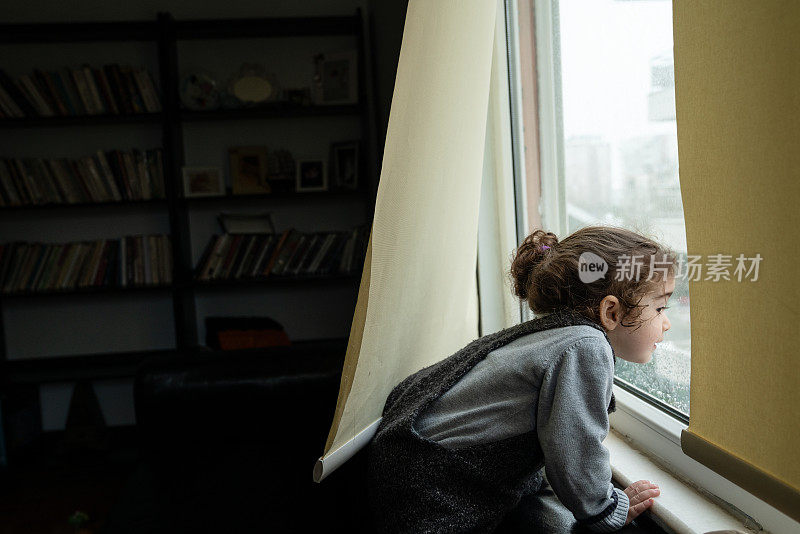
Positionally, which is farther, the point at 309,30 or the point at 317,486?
the point at 309,30

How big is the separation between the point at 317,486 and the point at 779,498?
106 centimetres

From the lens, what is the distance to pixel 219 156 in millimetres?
3238

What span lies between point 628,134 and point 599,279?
0.43 meters

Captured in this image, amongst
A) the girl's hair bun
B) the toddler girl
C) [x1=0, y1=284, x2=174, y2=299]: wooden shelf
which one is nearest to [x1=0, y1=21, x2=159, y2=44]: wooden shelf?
[x1=0, y1=284, x2=174, y2=299]: wooden shelf

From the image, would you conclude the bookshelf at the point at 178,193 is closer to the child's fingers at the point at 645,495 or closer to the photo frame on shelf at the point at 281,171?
the photo frame on shelf at the point at 281,171

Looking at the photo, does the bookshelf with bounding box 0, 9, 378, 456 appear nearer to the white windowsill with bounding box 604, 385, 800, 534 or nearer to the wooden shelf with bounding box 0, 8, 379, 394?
the wooden shelf with bounding box 0, 8, 379, 394

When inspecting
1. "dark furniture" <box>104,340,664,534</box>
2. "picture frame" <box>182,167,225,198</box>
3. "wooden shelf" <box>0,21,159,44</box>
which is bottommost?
"dark furniture" <box>104,340,664,534</box>

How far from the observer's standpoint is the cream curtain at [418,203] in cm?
101

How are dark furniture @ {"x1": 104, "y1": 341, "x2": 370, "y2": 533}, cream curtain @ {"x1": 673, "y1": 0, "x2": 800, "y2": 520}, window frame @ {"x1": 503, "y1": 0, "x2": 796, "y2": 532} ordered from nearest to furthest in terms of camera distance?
cream curtain @ {"x1": 673, "y1": 0, "x2": 800, "y2": 520}, window frame @ {"x1": 503, "y1": 0, "x2": 796, "y2": 532}, dark furniture @ {"x1": 104, "y1": 341, "x2": 370, "y2": 533}

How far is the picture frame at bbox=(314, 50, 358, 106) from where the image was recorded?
3.14 m

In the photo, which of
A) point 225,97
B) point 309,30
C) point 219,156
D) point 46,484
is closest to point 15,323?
point 46,484

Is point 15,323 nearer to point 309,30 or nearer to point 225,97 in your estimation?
point 225,97

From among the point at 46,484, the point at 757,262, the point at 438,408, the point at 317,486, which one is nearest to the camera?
the point at 757,262

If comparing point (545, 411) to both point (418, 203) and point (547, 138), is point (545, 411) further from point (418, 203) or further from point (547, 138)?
point (547, 138)
